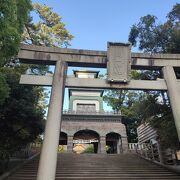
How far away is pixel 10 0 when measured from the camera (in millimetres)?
6555

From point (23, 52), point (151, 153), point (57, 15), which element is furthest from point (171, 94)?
point (57, 15)

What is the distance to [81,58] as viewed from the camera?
979 centimetres

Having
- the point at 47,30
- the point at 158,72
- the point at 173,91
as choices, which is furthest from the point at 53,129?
the point at 47,30

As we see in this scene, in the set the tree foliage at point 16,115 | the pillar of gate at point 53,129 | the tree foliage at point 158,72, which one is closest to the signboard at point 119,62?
the pillar of gate at point 53,129

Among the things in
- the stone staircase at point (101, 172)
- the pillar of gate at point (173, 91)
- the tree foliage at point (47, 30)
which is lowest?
the stone staircase at point (101, 172)

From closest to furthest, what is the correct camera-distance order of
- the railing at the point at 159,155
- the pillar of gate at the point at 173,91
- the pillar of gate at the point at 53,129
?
1. the pillar of gate at the point at 53,129
2. the pillar of gate at the point at 173,91
3. the railing at the point at 159,155

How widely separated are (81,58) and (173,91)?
3.95m

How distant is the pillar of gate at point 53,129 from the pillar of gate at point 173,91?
4.25 meters

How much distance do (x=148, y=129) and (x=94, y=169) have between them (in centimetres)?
1044

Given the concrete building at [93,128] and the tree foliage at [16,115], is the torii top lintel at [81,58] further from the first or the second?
the concrete building at [93,128]

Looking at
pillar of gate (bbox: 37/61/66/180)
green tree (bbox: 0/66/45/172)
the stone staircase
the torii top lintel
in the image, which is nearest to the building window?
the stone staircase

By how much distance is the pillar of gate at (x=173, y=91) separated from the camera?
8773 millimetres

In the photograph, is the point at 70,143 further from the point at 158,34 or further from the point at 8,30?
the point at 8,30

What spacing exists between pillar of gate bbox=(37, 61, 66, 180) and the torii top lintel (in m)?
0.43
